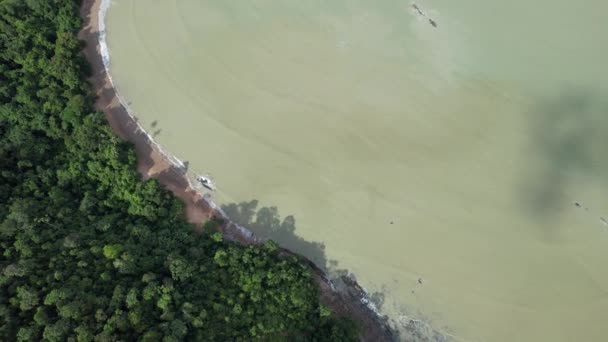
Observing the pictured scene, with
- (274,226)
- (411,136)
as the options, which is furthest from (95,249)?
(411,136)

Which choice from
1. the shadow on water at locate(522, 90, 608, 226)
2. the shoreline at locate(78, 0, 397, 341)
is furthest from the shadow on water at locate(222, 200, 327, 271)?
the shadow on water at locate(522, 90, 608, 226)

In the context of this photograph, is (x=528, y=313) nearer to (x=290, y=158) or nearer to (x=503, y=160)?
(x=503, y=160)

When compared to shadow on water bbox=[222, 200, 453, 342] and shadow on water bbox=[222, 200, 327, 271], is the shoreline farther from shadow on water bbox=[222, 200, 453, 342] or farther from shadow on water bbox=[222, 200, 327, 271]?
shadow on water bbox=[222, 200, 327, 271]

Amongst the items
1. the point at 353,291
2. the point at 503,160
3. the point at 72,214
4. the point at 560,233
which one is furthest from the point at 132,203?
the point at 560,233

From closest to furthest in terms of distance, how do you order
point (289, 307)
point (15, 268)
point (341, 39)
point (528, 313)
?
point (15, 268) → point (289, 307) → point (528, 313) → point (341, 39)

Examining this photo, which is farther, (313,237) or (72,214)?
(313,237)

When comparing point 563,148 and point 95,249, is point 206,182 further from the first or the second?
point 563,148

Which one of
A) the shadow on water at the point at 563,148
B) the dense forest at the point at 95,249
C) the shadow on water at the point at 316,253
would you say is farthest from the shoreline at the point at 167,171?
the shadow on water at the point at 563,148

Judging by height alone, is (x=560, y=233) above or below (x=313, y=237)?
above
